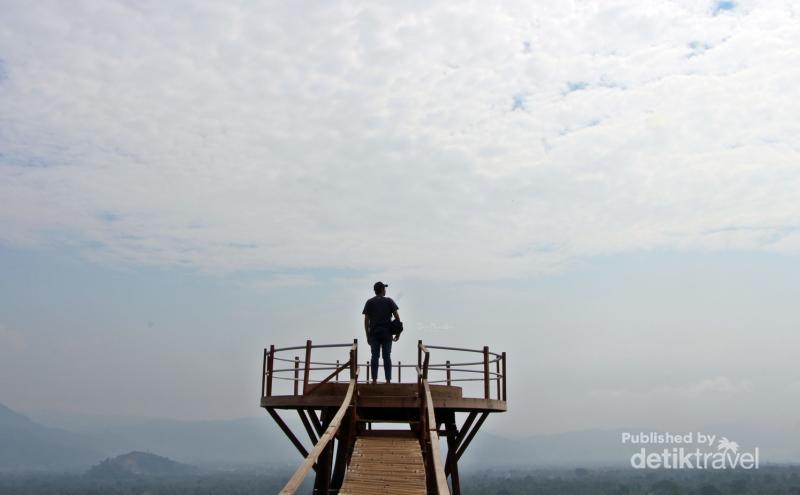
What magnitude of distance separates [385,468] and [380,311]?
15.6 ft

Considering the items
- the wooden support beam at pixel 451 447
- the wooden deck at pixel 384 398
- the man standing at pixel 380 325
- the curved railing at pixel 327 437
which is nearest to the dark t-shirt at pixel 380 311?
the man standing at pixel 380 325

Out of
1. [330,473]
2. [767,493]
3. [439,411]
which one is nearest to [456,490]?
[439,411]

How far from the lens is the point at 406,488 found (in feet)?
40.9

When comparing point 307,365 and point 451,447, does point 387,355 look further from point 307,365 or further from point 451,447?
point 451,447

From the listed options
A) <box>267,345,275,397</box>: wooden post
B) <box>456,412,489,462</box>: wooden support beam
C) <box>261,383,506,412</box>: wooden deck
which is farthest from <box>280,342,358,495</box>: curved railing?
<box>456,412,489,462</box>: wooden support beam

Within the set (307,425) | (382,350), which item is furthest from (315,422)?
(382,350)

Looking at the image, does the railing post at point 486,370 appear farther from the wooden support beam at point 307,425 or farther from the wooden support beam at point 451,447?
the wooden support beam at point 307,425

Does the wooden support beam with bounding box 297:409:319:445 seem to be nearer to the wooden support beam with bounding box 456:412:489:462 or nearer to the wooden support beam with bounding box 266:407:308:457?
the wooden support beam with bounding box 266:407:308:457

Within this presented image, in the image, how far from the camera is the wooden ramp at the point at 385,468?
41.1 ft

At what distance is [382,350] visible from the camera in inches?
695

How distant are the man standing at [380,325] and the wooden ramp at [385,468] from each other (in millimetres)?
2681

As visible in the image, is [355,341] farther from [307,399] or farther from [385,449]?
[385,449]

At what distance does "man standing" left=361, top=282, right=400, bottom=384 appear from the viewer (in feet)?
57.7

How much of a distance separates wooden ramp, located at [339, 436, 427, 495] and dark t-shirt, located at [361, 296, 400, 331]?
3.06m
